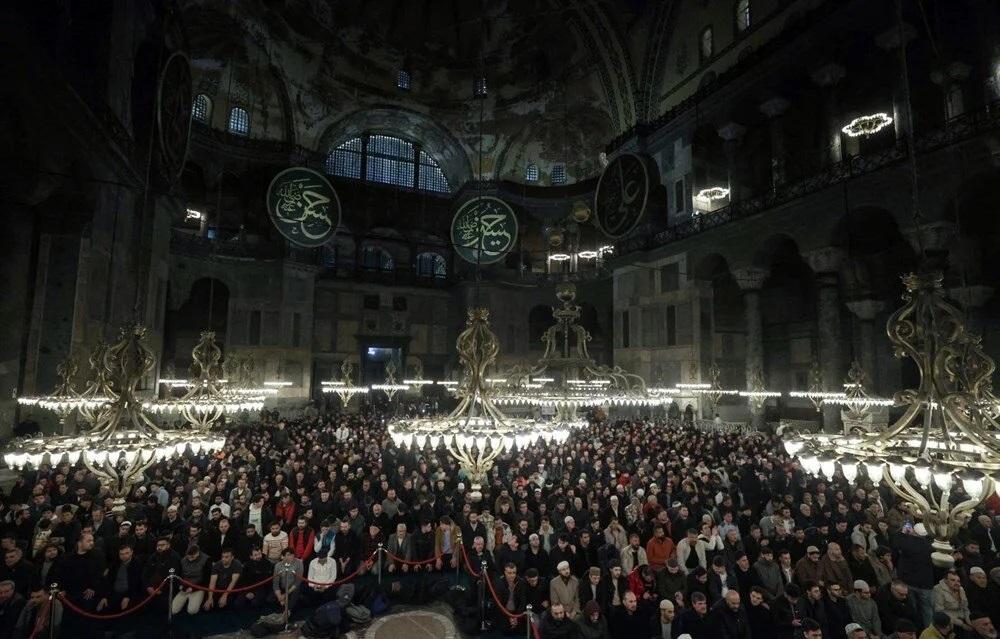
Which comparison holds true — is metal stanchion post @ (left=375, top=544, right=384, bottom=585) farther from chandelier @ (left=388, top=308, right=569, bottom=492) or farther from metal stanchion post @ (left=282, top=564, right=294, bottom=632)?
chandelier @ (left=388, top=308, right=569, bottom=492)

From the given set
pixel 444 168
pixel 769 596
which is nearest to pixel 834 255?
pixel 769 596

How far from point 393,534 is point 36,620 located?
3.35 metres

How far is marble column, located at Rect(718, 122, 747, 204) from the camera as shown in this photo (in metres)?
15.9

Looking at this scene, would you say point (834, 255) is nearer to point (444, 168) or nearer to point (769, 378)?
point (769, 378)

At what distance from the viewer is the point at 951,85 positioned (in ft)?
38.9

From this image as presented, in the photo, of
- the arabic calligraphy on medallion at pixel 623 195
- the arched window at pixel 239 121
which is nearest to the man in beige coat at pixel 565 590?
the arabic calligraphy on medallion at pixel 623 195

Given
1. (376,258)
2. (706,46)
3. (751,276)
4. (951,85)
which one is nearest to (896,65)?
(951,85)

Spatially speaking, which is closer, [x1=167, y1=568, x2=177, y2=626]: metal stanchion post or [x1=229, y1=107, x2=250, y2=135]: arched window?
[x1=167, y1=568, x2=177, y2=626]: metal stanchion post

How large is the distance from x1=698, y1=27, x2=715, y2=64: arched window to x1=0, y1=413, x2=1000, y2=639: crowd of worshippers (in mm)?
13927

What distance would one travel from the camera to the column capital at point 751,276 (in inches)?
599

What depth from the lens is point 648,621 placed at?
4727 mm

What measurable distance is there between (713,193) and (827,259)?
4.28m

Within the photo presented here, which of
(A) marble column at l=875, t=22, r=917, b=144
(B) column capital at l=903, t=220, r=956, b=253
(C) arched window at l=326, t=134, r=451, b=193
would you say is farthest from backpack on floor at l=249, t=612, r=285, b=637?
(C) arched window at l=326, t=134, r=451, b=193

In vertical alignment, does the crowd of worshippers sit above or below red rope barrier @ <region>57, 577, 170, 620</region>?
above
